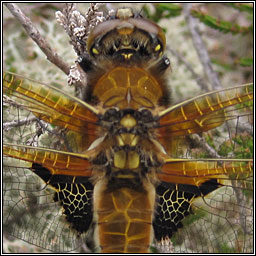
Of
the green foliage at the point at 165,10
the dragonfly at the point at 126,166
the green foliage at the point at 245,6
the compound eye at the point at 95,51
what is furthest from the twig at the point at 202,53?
the compound eye at the point at 95,51

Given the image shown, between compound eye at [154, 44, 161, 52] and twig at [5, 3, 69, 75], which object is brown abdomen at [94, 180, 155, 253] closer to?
compound eye at [154, 44, 161, 52]

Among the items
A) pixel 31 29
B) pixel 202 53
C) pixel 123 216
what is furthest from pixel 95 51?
pixel 202 53

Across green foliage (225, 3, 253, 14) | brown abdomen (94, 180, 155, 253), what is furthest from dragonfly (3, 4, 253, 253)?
green foliage (225, 3, 253, 14)

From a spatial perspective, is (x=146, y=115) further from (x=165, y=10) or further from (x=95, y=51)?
(x=165, y=10)

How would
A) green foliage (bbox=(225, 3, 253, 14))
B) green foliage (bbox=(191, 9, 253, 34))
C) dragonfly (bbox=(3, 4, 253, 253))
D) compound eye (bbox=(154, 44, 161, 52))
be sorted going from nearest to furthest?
dragonfly (bbox=(3, 4, 253, 253)) < compound eye (bbox=(154, 44, 161, 52)) < green foliage (bbox=(225, 3, 253, 14)) < green foliage (bbox=(191, 9, 253, 34))

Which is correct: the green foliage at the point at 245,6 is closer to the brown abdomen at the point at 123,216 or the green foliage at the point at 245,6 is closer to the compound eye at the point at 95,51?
the compound eye at the point at 95,51

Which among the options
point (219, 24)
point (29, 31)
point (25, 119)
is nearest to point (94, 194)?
point (25, 119)
